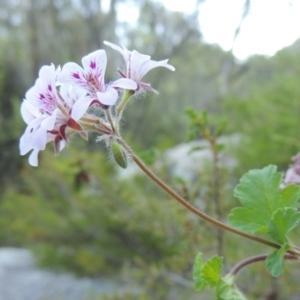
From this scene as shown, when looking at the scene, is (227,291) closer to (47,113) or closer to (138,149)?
(47,113)

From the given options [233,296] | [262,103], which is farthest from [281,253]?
[262,103]

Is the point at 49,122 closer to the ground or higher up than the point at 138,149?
closer to the ground

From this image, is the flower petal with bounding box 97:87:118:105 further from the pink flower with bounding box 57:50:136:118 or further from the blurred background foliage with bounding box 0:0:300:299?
the blurred background foliage with bounding box 0:0:300:299

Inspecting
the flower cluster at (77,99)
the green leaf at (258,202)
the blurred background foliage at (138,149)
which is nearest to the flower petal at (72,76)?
the flower cluster at (77,99)

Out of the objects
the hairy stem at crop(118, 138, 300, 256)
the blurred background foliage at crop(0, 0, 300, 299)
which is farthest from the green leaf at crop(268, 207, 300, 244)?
the blurred background foliage at crop(0, 0, 300, 299)

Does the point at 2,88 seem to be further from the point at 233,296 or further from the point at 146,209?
the point at 233,296

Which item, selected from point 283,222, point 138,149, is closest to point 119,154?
point 283,222

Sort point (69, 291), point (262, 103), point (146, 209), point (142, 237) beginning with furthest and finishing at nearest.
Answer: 1. point (69, 291)
2. point (142, 237)
3. point (262, 103)
4. point (146, 209)
